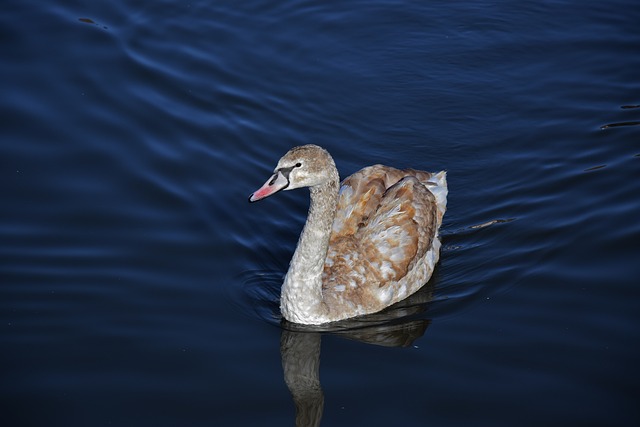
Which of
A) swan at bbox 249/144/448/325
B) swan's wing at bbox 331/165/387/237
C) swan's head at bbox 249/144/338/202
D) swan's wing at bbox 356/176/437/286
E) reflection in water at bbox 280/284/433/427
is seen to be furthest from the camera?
swan's wing at bbox 331/165/387/237

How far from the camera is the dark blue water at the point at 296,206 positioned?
8695mm

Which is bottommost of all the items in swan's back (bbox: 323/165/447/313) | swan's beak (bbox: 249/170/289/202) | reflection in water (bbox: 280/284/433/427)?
reflection in water (bbox: 280/284/433/427)

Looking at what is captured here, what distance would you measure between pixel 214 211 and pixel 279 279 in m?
1.53

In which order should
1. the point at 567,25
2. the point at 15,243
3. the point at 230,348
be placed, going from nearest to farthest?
the point at 230,348 < the point at 15,243 < the point at 567,25

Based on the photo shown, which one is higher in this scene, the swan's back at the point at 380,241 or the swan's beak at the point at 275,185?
the swan's beak at the point at 275,185

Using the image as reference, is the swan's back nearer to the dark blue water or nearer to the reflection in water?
the reflection in water

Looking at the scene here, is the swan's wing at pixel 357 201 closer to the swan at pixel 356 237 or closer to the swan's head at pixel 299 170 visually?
the swan at pixel 356 237

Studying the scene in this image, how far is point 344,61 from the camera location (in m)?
15.2

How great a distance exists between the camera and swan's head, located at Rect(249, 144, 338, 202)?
29.9ft

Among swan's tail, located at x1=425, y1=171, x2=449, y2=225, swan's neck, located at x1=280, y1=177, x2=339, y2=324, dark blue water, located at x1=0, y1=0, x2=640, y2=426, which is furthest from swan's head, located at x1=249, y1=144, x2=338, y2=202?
swan's tail, located at x1=425, y1=171, x2=449, y2=225

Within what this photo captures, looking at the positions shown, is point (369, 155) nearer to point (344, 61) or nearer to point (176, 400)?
point (344, 61)

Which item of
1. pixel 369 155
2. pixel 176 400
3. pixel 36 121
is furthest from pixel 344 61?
pixel 176 400

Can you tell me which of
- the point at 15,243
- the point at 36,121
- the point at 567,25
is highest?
the point at 567,25

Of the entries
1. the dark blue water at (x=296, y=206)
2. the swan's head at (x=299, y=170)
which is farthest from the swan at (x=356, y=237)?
the dark blue water at (x=296, y=206)
